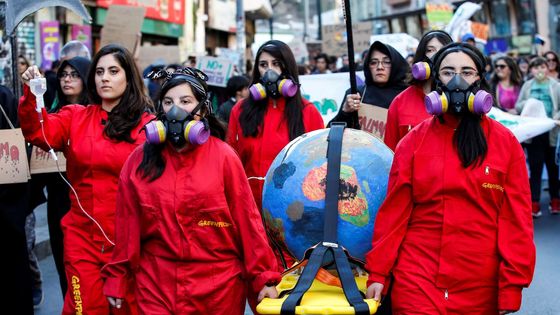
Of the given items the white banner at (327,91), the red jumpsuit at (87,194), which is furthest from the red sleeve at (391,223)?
the white banner at (327,91)

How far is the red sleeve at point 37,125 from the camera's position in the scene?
6.01m

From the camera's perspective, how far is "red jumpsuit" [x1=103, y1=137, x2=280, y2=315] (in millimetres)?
4777

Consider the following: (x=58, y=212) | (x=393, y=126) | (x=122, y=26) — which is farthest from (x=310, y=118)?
(x=122, y=26)

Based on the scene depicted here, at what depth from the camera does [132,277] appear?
5070 mm

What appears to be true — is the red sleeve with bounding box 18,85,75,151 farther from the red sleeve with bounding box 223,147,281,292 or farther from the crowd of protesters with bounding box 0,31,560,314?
the red sleeve with bounding box 223,147,281,292

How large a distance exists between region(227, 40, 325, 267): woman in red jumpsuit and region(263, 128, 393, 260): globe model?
164 cm

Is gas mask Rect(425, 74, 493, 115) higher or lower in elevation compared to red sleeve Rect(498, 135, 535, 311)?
higher

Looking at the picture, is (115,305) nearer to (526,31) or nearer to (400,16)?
(526,31)

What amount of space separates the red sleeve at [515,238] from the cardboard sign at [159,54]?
50.9ft

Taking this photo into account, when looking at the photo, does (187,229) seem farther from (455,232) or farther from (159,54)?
(159,54)

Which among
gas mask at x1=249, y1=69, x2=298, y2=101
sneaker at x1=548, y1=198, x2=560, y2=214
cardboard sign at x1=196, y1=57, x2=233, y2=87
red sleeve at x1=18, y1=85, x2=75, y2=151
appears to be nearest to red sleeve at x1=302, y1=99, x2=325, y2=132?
gas mask at x1=249, y1=69, x2=298, y2=101

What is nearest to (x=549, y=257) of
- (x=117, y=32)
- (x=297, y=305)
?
(x=297, y=305)

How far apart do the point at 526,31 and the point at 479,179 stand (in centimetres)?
3621

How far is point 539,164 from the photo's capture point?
13.1 metres
